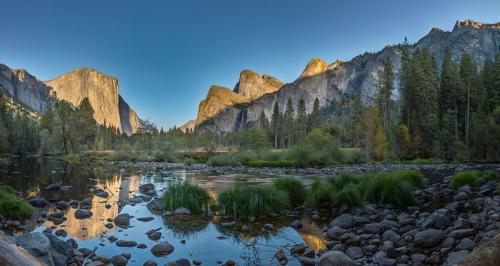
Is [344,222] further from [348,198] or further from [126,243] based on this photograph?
[126,243]

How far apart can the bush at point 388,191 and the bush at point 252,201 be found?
2.79 meters

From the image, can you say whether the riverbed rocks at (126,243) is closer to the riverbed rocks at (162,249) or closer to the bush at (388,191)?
the riverbed rocks at (162,249)

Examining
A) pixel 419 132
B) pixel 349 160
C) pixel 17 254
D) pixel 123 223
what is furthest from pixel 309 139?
pixel 17 254

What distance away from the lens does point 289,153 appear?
128 ft

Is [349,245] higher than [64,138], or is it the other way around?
[64,138]

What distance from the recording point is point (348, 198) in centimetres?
1085

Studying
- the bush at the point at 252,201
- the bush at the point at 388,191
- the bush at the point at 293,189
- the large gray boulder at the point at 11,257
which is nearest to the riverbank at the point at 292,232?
the bush at the point at 252,201

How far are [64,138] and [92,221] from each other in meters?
60.6

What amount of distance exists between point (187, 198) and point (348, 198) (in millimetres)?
5142

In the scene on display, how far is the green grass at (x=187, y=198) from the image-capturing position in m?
11.3

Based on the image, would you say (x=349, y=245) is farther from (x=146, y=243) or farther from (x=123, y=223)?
(x=123, y=223)

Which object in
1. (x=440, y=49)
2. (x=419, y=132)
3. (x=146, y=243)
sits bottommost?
(x=146, y=243)

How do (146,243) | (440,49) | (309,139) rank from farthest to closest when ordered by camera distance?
(440,49) → (309,139) → (146,243)

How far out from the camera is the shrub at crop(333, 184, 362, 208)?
1086cm
